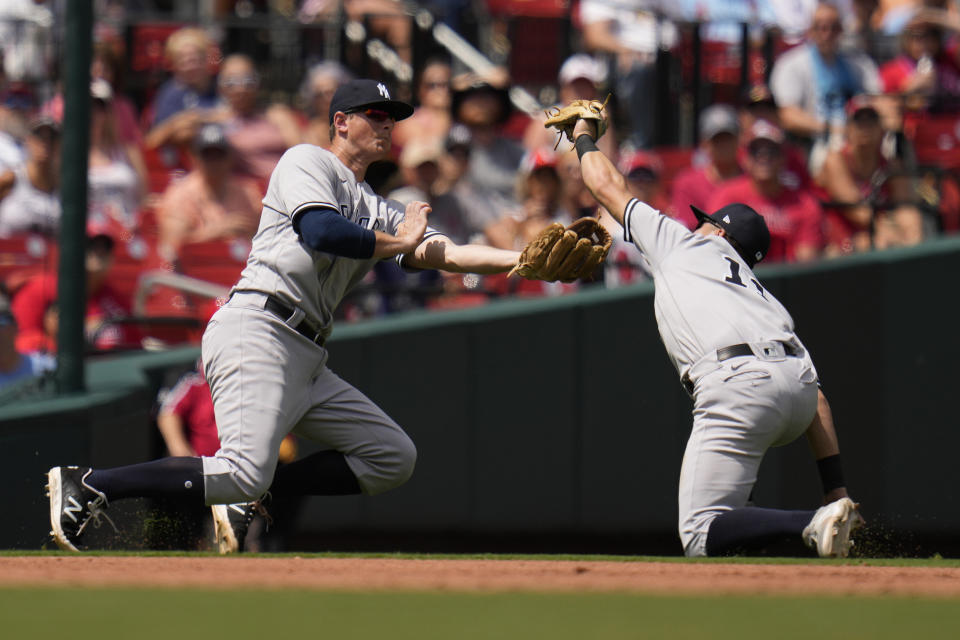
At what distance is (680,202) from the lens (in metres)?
9.26

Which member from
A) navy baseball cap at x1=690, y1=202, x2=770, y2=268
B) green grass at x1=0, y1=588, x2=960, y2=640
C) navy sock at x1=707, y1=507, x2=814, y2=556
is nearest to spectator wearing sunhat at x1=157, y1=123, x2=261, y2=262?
navy baseball cap at x1=690, y1=202, x2=770, y2=268

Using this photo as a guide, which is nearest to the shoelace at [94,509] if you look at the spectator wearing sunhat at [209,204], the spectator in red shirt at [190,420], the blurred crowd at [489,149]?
the spectator in red shirt at [190,420]

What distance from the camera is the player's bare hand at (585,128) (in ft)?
20.7

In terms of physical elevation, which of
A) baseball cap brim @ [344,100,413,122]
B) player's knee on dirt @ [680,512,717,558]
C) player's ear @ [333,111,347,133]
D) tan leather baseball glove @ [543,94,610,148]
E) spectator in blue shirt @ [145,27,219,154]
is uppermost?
spectator in blue shirt @ [145,27,219,154]

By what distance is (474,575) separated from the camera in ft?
17.0

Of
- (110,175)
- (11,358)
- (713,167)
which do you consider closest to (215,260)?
(110,175)

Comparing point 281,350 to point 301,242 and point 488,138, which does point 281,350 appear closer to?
point 301,242

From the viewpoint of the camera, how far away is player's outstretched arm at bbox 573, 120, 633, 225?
612 centimetres

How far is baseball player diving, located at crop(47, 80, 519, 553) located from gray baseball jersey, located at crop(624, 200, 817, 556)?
0.77m

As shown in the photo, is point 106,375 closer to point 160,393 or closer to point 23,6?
point 160,393

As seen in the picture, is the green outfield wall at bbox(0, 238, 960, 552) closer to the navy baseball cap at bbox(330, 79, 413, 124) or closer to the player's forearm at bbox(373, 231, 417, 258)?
the navy baseball cap at bbox(330, 79, 413, 124)

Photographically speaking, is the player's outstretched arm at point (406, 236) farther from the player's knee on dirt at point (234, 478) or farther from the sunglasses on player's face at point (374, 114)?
the player's knee on dirt at point (234, 478)

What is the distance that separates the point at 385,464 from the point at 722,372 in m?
1.30

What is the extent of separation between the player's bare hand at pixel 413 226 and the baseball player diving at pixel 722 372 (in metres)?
0.85
